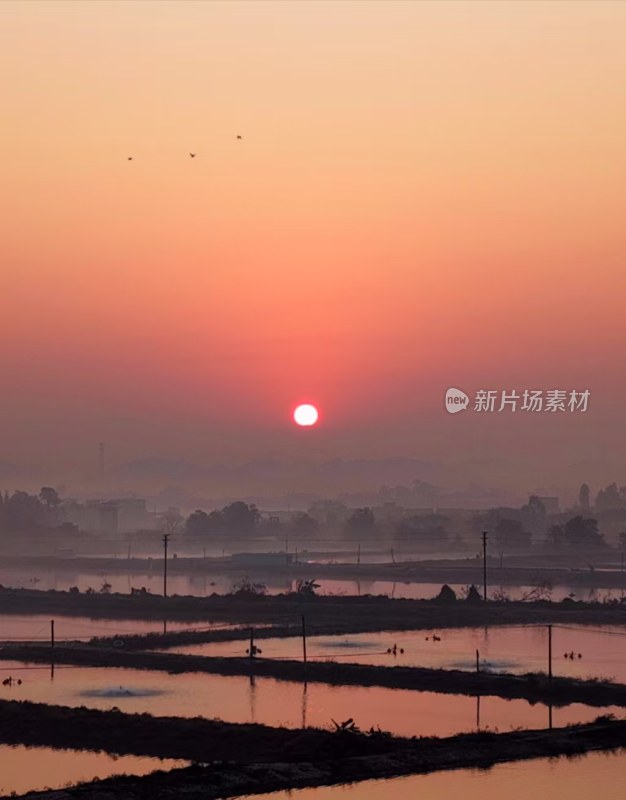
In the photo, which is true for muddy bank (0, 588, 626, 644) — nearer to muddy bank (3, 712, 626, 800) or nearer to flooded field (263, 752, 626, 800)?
muddy bank (3, 712, 626, 800)

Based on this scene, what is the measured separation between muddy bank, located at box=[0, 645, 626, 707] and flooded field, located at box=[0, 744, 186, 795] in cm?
1367

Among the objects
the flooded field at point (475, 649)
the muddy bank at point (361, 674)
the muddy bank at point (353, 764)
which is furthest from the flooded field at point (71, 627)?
the muddy bank at point (353, 764)

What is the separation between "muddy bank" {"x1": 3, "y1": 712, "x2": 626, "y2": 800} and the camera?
1127 inches

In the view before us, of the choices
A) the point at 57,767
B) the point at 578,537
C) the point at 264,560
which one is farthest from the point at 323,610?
the point at 578,537

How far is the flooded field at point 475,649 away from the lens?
1980 inches

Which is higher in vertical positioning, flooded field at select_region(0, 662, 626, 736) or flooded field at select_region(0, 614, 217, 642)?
flooded field at select_region(0, 662, 626, 736)

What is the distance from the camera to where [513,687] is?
1714 inches

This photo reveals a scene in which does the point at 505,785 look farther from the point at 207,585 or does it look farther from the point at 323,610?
the point at 207,585

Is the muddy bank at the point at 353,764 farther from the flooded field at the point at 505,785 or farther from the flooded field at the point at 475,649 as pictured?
the flooded field at the point at 475,649

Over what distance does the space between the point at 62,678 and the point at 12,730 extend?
1054 centimetres

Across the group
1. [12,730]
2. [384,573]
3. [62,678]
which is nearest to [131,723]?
[12,730]

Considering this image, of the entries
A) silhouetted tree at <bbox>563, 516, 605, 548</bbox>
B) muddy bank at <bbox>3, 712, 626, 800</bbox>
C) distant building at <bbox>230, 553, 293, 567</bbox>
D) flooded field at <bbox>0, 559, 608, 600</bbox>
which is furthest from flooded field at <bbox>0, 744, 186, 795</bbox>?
silhouetted tree at <bbox>563, 516, 605, 548</bbox>

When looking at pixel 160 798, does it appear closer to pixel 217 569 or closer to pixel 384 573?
pixel 384 573

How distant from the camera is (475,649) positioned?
2222 inches
